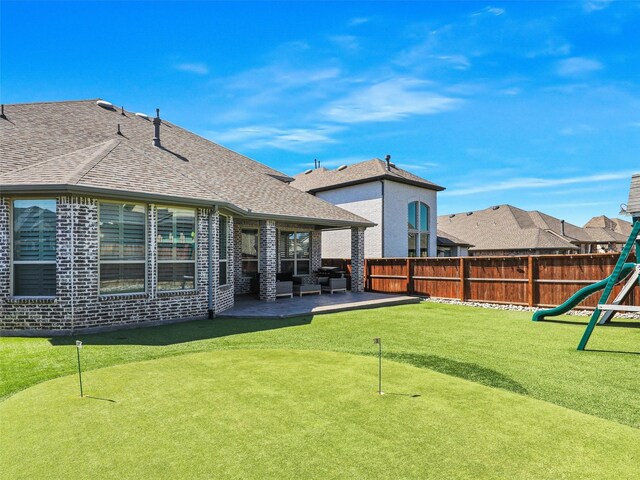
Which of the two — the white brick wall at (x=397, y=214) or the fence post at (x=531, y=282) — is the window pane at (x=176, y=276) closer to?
the fence post at (x=531, y=282)

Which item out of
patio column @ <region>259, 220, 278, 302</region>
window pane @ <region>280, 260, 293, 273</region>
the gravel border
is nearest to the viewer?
the gravel border

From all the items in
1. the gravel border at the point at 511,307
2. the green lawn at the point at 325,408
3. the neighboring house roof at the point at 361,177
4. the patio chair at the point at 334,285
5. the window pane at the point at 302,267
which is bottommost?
the gravel border at the point at 511,307

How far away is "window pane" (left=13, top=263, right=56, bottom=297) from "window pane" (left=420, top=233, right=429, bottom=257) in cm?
2144

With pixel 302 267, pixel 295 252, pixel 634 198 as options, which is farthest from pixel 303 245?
pixel 634 198

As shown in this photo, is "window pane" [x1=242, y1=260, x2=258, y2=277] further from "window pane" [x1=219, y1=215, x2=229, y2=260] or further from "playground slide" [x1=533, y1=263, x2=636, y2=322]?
"playground slide" [x1=533, y1=263, x2=636, y2=322]

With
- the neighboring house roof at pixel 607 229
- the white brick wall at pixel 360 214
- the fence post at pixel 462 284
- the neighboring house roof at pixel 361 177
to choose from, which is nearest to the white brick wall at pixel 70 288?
the fence post at pixel 462 284

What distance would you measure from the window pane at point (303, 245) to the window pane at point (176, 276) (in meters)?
7.57

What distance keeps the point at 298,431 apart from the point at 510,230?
117 feet

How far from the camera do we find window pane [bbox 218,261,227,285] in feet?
37.7

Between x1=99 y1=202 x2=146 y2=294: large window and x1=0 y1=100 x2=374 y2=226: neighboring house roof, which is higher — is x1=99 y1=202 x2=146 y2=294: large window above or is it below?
below

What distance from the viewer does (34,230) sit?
27.6 ft

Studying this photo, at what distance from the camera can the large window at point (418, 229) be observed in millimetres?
24609

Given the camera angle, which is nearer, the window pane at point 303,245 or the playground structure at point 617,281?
the playground structure at point 617,281

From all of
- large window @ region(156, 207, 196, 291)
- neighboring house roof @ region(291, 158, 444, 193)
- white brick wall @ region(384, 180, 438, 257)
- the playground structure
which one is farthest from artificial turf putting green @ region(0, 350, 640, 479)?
neighboring house roof @ region(291, 158, 444, 193)
